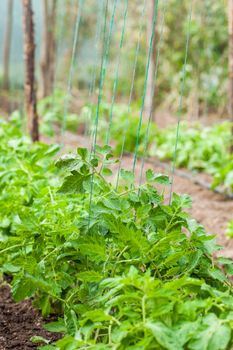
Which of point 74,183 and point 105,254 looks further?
point 74,183

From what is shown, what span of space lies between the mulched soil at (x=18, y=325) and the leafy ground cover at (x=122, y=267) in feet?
0.44

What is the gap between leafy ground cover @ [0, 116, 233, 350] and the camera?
1765 mm

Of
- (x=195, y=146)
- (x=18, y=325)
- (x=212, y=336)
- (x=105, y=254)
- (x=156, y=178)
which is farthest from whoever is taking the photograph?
(x=195, y=146)

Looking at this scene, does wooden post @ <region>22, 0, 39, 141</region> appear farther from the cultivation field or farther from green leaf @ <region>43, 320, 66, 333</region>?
green leaf @ <region>43, 320, 66, 333</region>

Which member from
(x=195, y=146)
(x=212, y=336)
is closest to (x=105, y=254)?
(x=212, y=336)

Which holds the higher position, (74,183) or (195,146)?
(74,183)

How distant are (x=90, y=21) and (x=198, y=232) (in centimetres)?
1401

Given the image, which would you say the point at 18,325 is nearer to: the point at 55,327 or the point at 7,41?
the point at 55,327

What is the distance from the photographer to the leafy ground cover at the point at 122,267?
5.79 ft

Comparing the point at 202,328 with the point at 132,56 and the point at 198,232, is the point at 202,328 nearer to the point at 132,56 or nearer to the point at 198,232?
the point at 198,232

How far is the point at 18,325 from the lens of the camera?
2.80m

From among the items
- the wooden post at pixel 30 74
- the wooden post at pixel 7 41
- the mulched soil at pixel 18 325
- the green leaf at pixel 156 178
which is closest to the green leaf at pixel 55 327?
the mulched soil at pixel 18 325

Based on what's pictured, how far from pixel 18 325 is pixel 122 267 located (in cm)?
84

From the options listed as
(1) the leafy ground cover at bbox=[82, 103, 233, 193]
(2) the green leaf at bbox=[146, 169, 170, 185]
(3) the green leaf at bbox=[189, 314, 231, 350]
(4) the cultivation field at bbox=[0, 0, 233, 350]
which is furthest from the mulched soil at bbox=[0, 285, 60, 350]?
(1) the leafy ground cover at bbox=[82, 103, 233, 193]
